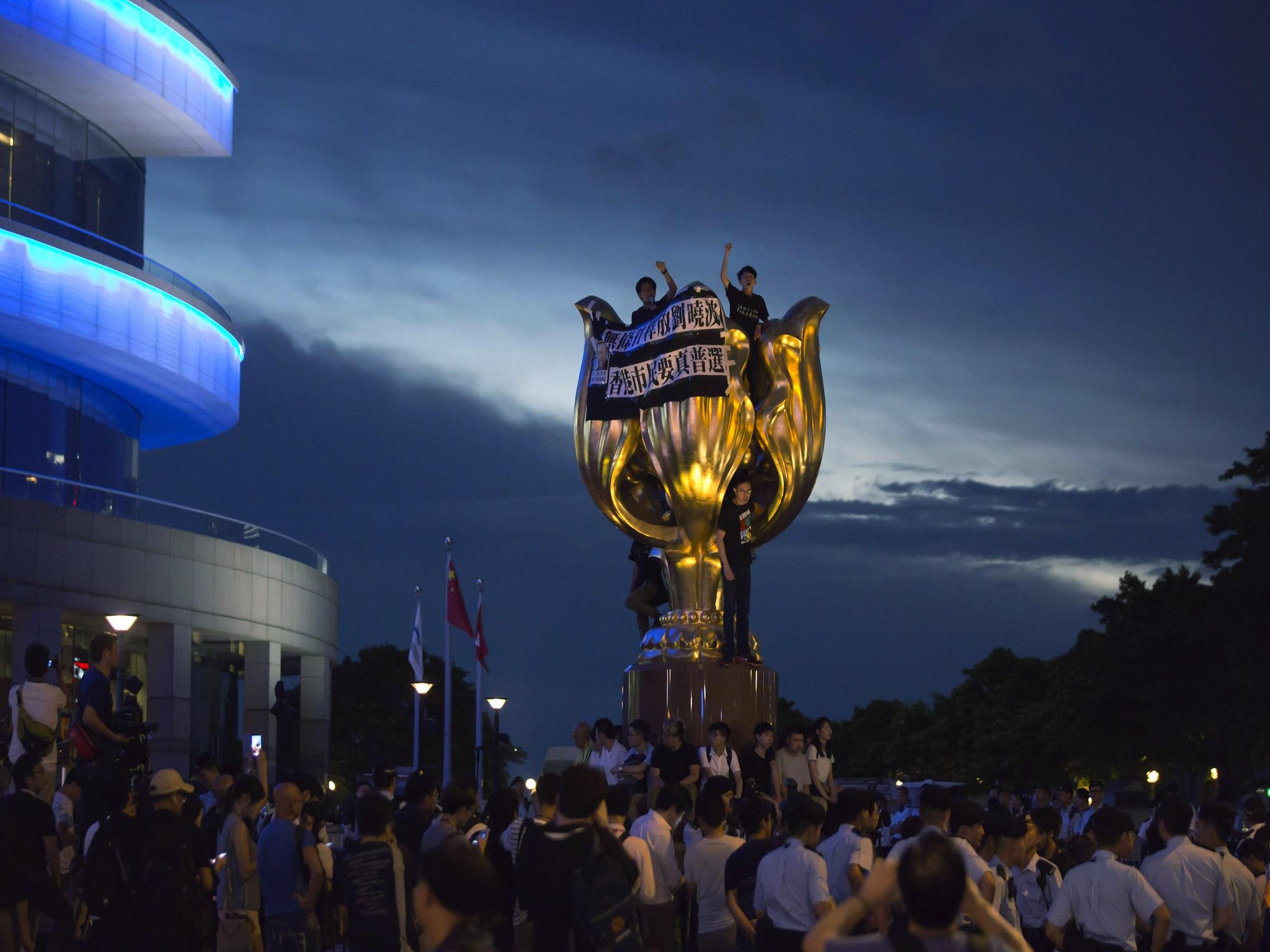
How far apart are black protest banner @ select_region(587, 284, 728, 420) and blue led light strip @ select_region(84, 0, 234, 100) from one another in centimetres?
2980

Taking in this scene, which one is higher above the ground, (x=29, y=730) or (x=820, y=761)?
(x=29, y=730)

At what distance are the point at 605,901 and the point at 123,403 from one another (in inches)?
1687

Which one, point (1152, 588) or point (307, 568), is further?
point (307, 568)

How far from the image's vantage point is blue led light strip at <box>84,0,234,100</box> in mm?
42938

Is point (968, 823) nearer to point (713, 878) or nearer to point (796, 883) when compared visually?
point (796, 883)

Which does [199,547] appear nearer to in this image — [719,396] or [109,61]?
[109,61]

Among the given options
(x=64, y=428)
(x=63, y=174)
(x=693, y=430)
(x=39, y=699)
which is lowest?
(x=39, y=699)

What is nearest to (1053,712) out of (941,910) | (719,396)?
(719,396)

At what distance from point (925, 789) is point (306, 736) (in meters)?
40.7

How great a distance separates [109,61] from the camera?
139 feet

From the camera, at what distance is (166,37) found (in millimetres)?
44906

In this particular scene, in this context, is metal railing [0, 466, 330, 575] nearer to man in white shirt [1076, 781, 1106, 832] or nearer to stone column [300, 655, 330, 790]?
stone column [300, 655, 330, 790]

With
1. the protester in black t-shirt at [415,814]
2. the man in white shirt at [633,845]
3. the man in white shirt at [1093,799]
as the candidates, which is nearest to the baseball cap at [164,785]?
the protester in black t-shirt at [415,814]

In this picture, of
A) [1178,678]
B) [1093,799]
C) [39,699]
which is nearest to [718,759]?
[39,699]
